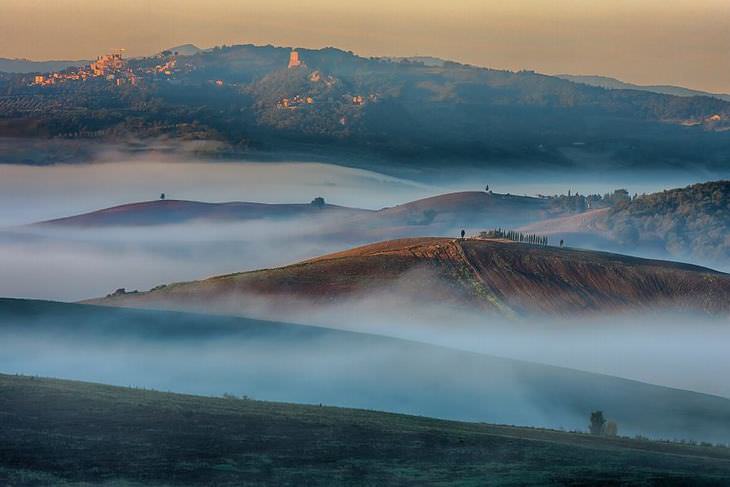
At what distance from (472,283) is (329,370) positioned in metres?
39.1

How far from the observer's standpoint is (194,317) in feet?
372

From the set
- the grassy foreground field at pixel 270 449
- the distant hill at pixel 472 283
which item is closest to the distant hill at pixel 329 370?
the distant hill at pixel 472 283

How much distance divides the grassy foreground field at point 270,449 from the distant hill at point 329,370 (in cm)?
2657

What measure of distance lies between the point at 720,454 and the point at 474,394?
124ft

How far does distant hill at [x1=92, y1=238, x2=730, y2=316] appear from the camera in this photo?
12738 cm

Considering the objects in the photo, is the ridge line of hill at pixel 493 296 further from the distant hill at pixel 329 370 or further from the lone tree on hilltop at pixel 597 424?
the lone tree on hilltop at pixel 597 424

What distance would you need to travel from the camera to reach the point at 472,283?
436 ft

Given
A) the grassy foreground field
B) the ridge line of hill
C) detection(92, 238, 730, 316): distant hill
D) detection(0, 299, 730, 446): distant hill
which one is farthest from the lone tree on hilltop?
the ridge line of hill

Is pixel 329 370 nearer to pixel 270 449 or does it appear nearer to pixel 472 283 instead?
pixel 472 283

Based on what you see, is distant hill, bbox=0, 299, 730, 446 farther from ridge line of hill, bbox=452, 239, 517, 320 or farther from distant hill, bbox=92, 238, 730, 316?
ridge line of hill, bbox=452, 239, 517, 320

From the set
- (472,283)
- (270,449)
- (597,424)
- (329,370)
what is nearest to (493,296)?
(472,283)

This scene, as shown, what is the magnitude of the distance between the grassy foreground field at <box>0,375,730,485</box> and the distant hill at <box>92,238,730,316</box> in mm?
67233

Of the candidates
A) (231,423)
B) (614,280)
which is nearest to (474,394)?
(231,423)

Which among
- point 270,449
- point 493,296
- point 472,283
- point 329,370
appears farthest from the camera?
point 472,283
